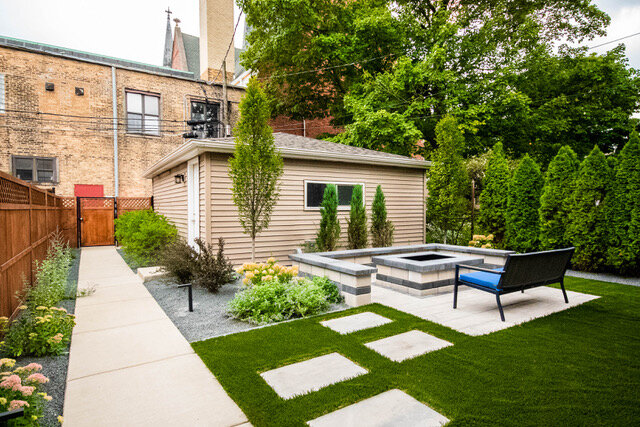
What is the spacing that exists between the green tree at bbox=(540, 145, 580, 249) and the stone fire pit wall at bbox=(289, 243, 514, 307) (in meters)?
2.25

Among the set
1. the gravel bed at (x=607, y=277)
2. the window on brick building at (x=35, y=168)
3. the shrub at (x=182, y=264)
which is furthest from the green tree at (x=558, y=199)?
the window on brick building at (x=35, y=168)

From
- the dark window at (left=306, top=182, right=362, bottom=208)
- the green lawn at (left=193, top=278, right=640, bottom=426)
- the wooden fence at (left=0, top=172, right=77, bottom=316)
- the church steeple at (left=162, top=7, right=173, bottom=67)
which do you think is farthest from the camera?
the church steeple at (left=162, top=7, right=173, bottom=67)

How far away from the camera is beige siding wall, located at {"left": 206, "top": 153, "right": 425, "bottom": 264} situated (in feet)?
24.9

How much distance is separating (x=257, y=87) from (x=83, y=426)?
6.18 meters

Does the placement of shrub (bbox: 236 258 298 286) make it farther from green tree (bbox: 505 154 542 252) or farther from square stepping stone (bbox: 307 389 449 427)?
green tree (bbox: 505 154 542 252)

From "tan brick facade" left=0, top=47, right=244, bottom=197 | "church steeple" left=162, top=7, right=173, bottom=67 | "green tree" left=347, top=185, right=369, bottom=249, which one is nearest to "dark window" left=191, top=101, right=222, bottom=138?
"tan brick facade" left=0, top=47, right=244, bottom=197

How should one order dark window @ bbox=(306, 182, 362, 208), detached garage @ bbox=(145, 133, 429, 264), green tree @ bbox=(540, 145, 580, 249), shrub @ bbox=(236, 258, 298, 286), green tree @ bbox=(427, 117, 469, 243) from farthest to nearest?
1. green tree @ bbox=(427, 117, 469, 243)
2. dark window @ bbox=(306, 182, 362, 208)
3. green tree @ bbox=(540, 145, 580, 249)
4. detached garage @ bbox=(145, 133, 429, 264)
5. shrub @ bbox=(236, 258, 298, 286)

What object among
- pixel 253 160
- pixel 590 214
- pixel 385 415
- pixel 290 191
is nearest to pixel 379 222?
pixel 290 191

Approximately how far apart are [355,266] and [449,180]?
6.41m

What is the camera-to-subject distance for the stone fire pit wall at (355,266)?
492cm

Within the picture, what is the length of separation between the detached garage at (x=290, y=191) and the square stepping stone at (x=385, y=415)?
5754 millimetres

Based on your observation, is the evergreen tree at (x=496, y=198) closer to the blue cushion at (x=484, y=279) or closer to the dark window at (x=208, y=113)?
the blue cushion at (x=484, y=279)

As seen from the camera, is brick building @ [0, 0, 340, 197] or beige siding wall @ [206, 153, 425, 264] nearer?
beige siding wall @ [206, 153, 425, 264]

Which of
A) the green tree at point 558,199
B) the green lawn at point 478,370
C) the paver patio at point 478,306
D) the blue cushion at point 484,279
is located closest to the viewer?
the green lawn at point 478,370
